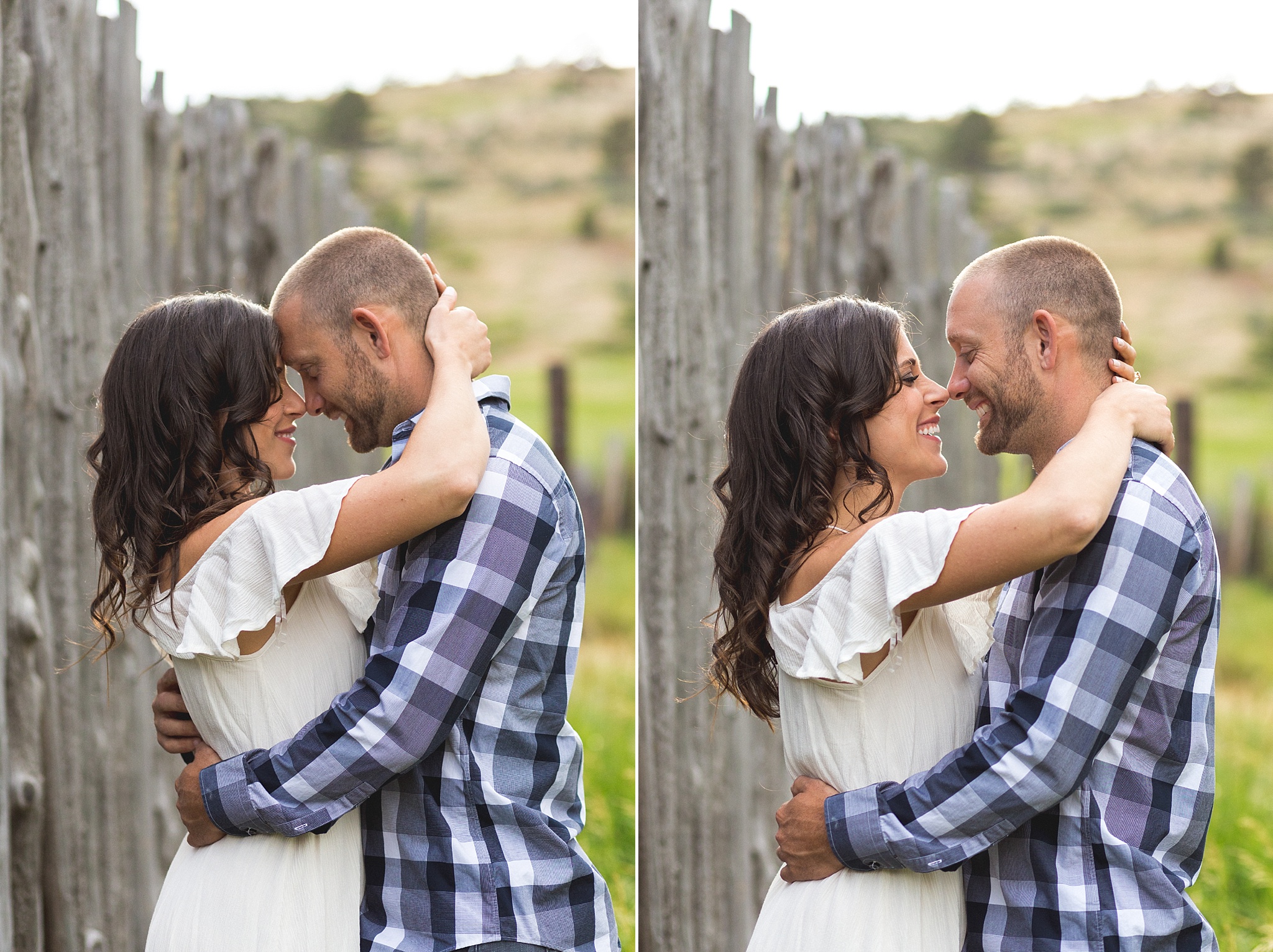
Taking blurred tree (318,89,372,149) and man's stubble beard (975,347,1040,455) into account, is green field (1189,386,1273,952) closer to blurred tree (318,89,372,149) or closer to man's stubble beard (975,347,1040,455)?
man's stubble beard (975,347,1040,455)

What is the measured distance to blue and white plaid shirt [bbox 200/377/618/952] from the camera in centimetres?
174

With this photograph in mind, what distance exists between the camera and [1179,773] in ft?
5.61

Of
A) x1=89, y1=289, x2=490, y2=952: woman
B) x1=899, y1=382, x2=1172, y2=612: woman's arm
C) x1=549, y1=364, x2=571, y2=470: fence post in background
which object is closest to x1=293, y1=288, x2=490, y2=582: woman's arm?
x1=89, y1=289, x2=490, y2=952: woman

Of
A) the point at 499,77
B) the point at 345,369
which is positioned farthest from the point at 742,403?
the point at 499,77

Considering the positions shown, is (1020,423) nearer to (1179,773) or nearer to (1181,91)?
(1179,773)

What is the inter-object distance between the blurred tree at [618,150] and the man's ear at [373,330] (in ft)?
25.4

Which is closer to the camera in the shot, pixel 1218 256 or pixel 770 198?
pixel 770 198

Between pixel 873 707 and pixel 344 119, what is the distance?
8.69m

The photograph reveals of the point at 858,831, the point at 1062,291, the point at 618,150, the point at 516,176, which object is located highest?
the point at 618,150

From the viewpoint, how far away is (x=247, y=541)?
1803 millimetres

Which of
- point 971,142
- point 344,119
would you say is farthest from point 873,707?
point 971,142

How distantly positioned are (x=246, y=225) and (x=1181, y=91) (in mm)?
8710

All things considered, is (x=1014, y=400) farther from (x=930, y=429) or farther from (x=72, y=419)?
(x=72, y=419)

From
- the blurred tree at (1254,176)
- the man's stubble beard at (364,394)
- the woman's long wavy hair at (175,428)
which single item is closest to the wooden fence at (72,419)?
the woman's long wavy hair at (175,428)
